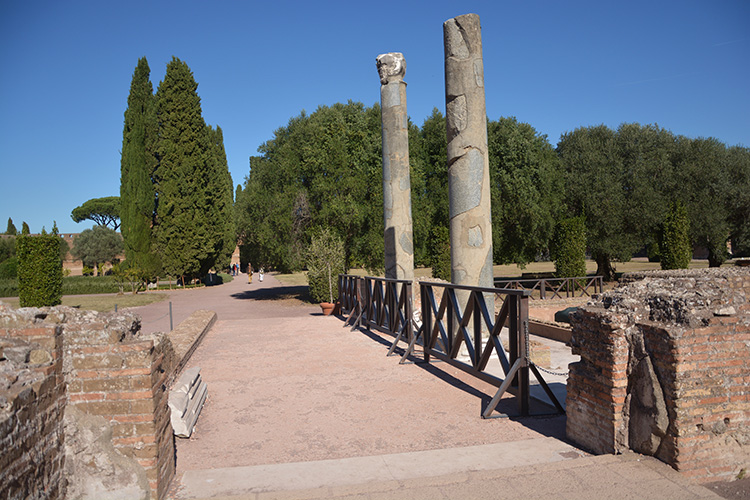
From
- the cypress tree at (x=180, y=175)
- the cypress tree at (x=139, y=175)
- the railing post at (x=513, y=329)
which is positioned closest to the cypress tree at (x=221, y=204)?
the cypress tree at (x=180, y=175)

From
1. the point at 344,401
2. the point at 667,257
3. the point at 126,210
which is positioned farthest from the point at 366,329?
the point at 126,210

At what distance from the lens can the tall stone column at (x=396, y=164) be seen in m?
11.9

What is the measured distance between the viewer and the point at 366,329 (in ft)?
37.9

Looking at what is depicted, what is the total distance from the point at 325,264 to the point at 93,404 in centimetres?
1492

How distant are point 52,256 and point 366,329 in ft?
50.6

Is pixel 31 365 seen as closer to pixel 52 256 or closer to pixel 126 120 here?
pixel 52 256

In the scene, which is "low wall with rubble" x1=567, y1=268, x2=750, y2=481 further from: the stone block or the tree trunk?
the tree trunk

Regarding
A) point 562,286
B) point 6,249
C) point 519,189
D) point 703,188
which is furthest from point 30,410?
point 6,249

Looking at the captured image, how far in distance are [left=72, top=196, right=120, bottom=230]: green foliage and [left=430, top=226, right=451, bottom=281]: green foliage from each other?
5931cm

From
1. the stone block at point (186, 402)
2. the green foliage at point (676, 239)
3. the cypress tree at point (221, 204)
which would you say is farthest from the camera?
the cypress tree at point (221, 204)

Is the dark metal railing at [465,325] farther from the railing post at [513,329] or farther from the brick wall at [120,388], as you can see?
the brick wall at [120,388]

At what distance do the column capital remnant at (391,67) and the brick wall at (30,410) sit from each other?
9.98 metres

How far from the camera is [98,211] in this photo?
235ft

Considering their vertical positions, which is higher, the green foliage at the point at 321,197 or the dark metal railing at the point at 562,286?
the green foliage at the point at 321,197
